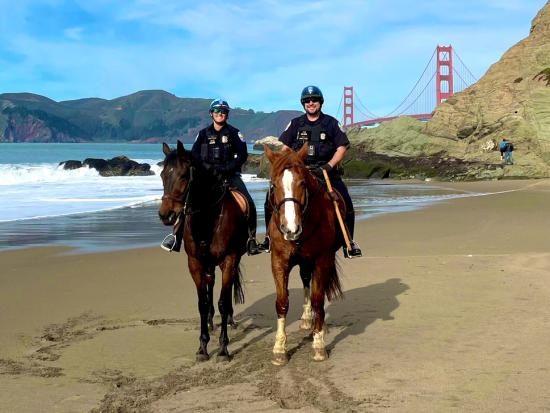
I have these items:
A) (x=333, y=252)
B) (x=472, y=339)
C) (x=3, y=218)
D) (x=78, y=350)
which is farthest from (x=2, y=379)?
(x=3, y=218)

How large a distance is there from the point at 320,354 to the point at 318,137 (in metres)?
2.50

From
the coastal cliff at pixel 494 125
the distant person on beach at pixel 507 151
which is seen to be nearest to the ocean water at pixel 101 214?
the distant person on beach at pixel 507 151

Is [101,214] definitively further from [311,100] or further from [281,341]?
[281,341]

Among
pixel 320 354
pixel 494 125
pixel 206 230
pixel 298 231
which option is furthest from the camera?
pixel 494 125

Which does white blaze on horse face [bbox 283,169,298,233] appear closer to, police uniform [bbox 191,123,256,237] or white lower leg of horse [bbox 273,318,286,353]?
white lower leg of horse [bbox 273,318,286,353]

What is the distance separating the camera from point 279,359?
→ 227 inches

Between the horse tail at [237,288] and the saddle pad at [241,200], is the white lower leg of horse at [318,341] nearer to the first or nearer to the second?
the saddle pad at [241,200]

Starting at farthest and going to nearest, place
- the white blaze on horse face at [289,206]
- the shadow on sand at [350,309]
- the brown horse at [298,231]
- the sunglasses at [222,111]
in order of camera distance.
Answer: the shadow on sand at [350,309]
the sunglasses at [222,111]
the brown horse at [298,231]
the white blaze on horse face at [289,206]

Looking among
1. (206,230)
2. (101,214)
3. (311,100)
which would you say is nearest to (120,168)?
(101,214)

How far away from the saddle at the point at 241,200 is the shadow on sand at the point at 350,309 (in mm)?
1505

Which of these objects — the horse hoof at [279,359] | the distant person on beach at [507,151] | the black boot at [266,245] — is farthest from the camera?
the distant person on beach at [507,151]

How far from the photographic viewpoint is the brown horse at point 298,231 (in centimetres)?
534

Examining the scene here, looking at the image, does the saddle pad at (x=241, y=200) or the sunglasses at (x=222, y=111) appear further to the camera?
the sunglasses at (x=222, y=111)

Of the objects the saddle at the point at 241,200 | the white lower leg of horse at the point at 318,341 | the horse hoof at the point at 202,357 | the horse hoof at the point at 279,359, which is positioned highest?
the saddle at the point at 241,200
